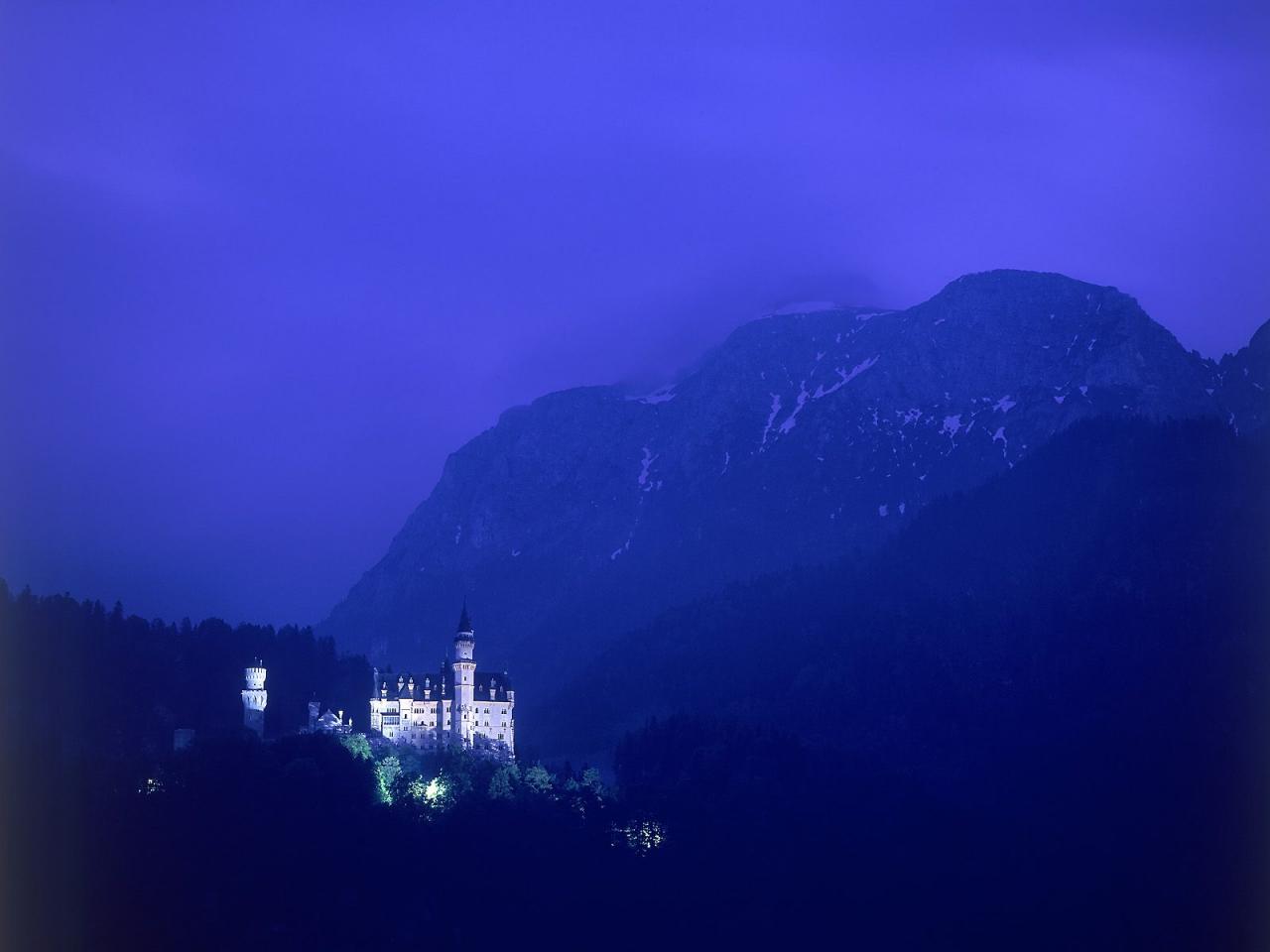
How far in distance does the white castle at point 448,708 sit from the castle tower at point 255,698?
10.7m

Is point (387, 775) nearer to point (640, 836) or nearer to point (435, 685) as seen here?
point (435, 685)

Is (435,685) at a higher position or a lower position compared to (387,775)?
A: higher

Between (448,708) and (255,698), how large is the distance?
18465 mm

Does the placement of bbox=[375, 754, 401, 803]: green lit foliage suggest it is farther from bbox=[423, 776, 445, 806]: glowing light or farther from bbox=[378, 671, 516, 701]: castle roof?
bbox=[378, 671, 516, 701]: castle roof

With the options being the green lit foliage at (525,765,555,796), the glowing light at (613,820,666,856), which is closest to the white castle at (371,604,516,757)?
the green lit foliage at (525,765,555,796)

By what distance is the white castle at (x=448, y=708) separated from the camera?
180 metres

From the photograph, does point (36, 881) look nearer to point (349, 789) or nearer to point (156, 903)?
point (156, 903)

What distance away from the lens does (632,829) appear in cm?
19650

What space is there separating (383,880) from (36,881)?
30919 millimetres

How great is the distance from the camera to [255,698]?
182 meters

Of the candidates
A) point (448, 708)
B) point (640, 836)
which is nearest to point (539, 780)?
point (448, 708)

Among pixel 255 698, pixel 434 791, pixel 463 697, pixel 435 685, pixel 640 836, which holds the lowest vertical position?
pixel 640 836

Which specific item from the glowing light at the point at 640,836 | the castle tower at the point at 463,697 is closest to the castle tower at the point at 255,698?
the castle tower at the point at 463,697

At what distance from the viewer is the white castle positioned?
180375 millimetres
